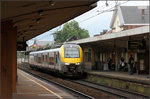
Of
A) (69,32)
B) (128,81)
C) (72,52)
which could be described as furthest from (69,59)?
(69,32)

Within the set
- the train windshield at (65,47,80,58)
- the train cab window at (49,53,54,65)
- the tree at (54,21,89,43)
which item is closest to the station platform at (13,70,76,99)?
the train windshield at (65,47,80,58)

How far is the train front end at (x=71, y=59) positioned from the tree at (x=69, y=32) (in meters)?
83.1

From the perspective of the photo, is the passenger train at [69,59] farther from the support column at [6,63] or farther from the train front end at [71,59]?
the support column at [6,63]

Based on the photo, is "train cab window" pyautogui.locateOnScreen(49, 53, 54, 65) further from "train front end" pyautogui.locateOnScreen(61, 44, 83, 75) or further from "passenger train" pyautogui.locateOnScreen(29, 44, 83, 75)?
"train front end" pyautogui.locateOnScreen(61, 44, 83, 75)

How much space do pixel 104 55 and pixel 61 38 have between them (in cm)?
7850

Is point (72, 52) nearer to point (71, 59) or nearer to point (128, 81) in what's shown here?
point (71, 59)

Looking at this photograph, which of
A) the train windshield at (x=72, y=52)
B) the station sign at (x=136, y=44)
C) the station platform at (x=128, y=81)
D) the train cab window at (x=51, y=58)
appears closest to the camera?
the station platform at (x=128, y=81)

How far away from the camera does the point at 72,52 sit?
24422mm

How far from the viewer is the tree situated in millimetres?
108375

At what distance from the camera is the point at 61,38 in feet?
358

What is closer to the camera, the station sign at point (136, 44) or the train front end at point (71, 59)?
the station sign at point (136, 44)

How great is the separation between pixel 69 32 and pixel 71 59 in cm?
8503

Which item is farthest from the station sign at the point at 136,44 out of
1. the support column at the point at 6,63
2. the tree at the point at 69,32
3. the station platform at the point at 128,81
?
the tree at the point at 69,32

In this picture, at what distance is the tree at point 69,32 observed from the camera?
4267 inches
